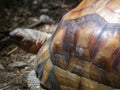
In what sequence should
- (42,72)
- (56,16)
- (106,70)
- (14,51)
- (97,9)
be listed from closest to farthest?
(106,70) < (97,9) < (42,72) < (14,51) < (56,16)

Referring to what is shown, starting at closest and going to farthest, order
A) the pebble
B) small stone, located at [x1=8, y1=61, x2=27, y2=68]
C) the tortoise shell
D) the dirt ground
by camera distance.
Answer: the tortoise shell, the dirt ground, small stone, located at [x1=8, y1=61, x2=27, y2=68], the pebble

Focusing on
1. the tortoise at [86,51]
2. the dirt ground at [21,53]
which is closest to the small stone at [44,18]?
the dirt ground at [21,53]

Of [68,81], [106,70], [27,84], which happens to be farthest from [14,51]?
[106,70]

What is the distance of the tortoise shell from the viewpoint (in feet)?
9.57

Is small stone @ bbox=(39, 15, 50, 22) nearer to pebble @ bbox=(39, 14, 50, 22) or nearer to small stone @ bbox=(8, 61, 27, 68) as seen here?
pebble @ bbox=(39, 14, 50, 22)

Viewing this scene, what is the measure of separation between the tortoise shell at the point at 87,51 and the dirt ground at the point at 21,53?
823 mm

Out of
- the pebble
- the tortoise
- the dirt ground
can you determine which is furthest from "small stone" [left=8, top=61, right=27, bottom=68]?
the pebble

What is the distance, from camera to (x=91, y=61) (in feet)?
9.93

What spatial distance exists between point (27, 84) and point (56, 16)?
2392mm

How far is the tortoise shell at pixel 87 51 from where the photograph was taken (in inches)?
115

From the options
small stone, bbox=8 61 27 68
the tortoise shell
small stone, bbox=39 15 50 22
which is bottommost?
small stone, bbox=8 61 27 68

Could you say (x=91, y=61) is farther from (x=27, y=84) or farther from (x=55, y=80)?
(x=27, y=84)

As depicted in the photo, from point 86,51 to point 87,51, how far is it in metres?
0.01

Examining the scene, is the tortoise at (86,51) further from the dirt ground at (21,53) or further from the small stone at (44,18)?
the small stone at (44,18)
